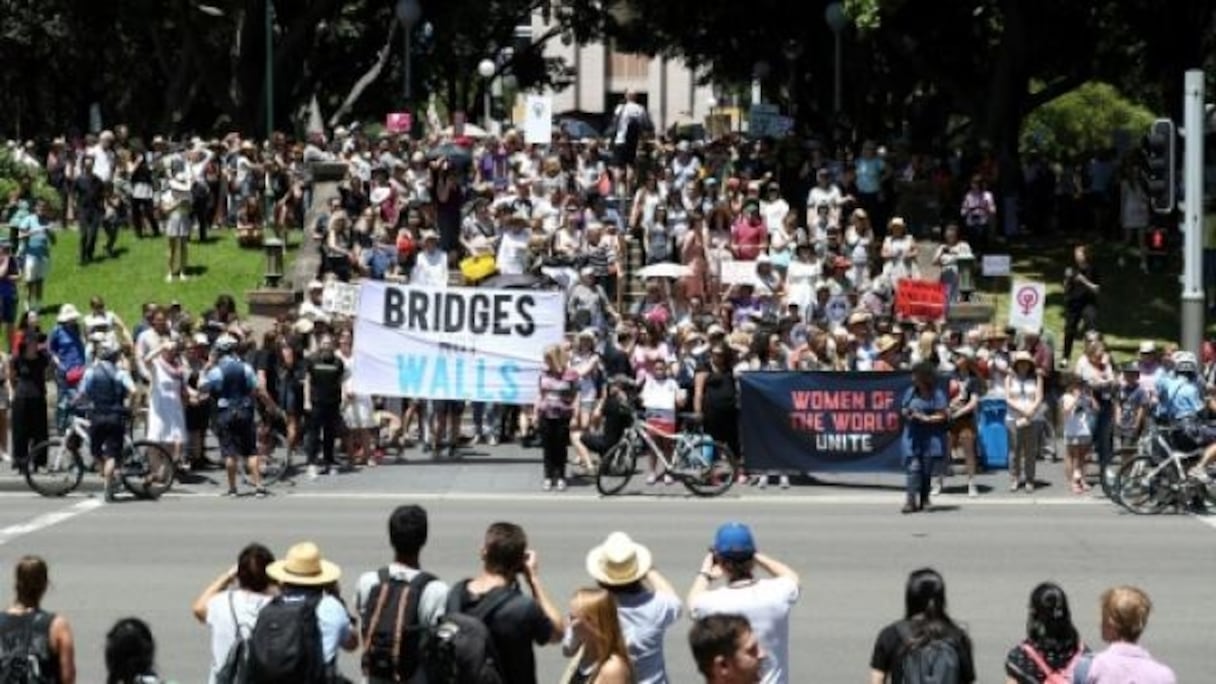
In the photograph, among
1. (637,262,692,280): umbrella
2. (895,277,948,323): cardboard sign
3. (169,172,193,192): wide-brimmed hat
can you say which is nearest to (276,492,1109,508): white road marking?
(895,277,948,323): cardboard sign

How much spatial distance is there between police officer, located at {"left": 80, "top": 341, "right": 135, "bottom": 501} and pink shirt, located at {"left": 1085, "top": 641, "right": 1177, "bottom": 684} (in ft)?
50.5

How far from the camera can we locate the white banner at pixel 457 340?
1054 inches

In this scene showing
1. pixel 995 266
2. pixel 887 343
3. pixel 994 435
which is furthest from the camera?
pixel 995 266

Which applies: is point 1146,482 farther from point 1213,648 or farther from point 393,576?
point 393,576

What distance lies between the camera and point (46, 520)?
21.6m

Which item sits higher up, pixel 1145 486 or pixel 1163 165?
pixel 1163 165

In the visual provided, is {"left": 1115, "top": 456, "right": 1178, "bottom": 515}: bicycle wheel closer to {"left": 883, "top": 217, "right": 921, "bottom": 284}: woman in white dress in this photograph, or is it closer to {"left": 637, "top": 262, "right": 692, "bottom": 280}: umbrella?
{"left": 883, "top": 217, "right": 921, "bottom": 284}: woman in white dress

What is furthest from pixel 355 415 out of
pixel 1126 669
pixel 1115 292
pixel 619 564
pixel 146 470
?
pixel 1126 669

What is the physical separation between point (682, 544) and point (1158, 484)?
5115 millimetres

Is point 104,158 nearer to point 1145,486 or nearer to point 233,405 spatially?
point 233,405

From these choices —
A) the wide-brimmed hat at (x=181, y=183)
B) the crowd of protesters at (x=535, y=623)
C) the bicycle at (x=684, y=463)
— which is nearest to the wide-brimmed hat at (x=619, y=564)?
the crowd of protesters at (x=535, y=623)

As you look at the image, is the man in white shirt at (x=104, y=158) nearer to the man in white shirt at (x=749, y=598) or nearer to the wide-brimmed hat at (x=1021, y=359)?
the wide-brimmed hat at (x=1021, y=359)

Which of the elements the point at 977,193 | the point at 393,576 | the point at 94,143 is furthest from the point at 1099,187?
the point at 393,576

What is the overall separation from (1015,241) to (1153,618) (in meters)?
24.6
